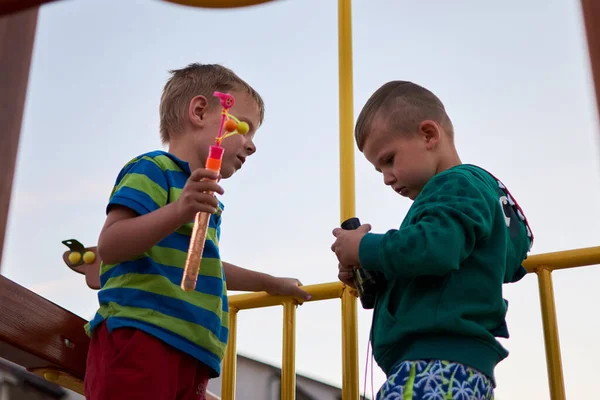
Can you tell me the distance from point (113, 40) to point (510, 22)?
1972 mm

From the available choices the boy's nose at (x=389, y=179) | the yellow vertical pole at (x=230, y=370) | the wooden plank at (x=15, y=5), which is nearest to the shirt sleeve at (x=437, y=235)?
the boy's nose at (x=389, y=179)

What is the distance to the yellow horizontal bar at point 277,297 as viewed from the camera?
1.92 m

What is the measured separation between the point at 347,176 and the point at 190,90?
0.41m

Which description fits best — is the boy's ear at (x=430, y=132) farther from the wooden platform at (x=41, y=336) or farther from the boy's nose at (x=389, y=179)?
the wooden platform at (x=41, y=336)

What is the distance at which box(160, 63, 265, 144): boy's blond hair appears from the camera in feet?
6.08

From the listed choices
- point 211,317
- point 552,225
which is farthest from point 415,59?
point 211,317

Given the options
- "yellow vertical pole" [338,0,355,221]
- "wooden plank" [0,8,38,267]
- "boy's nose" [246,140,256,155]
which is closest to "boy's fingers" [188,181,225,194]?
"boy's nose" [246,140,256,155]

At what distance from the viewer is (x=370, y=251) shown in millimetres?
1477

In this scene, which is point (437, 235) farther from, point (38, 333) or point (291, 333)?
point (38, 333)

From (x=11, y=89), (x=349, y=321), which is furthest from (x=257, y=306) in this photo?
(x=11, y=89)

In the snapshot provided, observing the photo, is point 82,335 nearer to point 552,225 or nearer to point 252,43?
point 552,225

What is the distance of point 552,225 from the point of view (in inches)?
82.3

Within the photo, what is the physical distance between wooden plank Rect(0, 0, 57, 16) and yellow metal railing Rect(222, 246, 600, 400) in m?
1.19

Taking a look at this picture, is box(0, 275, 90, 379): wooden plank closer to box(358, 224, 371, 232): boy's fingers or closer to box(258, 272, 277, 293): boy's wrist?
box(258, 272, 277, 293): boy's wrist
